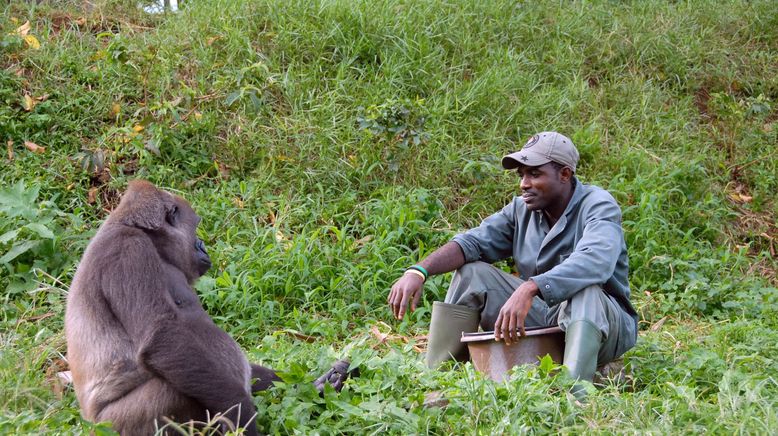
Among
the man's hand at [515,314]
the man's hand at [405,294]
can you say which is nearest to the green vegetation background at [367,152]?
the man's hand at [405,294]

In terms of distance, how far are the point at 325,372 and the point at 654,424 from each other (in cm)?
163

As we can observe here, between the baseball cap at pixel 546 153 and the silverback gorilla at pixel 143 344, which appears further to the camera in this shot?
the baseball cap at pixel 546 153

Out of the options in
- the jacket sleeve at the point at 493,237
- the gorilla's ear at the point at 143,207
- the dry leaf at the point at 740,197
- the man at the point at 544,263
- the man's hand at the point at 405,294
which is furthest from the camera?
the dry leaf at the point at 740,197

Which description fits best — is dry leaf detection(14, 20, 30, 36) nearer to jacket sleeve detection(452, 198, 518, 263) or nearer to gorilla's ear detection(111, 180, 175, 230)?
gorilla's ear detection(111, 180, 175, 230)

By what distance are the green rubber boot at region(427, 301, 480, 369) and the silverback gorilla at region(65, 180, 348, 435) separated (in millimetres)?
1292

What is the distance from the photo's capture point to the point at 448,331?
479cm

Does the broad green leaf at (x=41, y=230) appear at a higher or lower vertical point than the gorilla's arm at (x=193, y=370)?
lower

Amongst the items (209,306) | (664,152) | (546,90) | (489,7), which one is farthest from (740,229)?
(209,306)

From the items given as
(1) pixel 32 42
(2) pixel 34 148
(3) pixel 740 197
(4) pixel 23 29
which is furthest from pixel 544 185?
(4) pixel 23 29

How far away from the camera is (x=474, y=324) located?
4.87 meters

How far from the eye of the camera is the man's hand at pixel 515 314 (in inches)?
166

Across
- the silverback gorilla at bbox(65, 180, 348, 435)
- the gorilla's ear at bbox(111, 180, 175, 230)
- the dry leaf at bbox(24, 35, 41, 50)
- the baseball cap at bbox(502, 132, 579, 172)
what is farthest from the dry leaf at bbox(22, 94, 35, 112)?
the baseball cap at bbox(502, 132, 579, 172)

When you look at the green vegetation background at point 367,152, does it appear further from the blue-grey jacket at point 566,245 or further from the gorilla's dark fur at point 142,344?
the blue-grey jacket at point 566,245

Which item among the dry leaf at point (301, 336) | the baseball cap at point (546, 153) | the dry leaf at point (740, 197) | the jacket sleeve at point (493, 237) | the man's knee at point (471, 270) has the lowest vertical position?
the dry leaf at point (301, 336)
